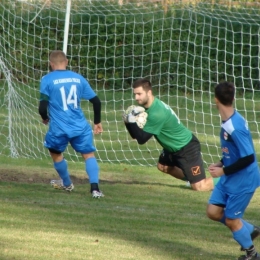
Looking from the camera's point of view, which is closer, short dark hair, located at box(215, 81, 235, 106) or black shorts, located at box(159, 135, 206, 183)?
short dark hair, located at box(215, 81, 235, 106)

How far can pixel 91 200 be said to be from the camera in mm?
9336

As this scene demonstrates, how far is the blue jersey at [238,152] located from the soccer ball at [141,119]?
300 centimetres

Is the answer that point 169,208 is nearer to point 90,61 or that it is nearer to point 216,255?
point 216,255

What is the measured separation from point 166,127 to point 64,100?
1443mm

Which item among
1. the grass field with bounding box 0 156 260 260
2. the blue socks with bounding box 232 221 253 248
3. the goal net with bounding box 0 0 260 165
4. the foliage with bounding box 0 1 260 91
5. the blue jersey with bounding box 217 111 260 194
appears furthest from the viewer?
the foliage with bounding box 0 1 260 91

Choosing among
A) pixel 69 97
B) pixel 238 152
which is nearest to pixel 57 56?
pixel 69 97

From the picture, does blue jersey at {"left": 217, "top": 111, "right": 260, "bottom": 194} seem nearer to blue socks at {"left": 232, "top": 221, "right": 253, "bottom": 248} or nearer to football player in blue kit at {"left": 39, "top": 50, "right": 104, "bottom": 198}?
blue socks at {"left": 232, "top": 221, "right": 253, "bottom": 248}

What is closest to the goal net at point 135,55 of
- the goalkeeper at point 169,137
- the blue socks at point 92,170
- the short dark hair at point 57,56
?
the goalkeeper at point 169,137

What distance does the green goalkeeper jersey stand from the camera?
961 centimetres

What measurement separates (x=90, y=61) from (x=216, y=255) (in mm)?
11485

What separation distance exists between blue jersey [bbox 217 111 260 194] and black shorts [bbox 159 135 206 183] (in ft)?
12.5

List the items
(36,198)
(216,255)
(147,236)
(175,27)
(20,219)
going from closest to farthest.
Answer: (216,255) → (147,236) → (20,219) → (36,198) → (175,27)

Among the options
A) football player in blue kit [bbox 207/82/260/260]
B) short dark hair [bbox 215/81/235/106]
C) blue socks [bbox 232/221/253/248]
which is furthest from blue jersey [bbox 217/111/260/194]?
blue socks [bbox 232/221/253/248]

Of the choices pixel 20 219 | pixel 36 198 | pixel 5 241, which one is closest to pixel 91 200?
pixel 36 198
